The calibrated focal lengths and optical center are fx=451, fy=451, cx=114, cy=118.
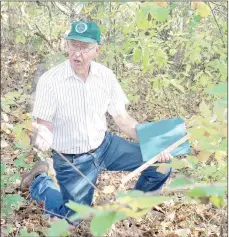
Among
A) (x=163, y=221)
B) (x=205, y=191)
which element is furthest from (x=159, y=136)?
(x=205, y=191)

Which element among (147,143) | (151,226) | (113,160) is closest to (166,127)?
(147,143)

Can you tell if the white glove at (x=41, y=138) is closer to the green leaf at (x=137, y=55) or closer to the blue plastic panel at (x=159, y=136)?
the blue plastic panel at (x=159, y=136)

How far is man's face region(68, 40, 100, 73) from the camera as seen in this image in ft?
9.87

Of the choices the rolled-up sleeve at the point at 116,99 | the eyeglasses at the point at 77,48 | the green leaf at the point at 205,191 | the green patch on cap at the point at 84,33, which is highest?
the green patch on cap at the point at 84,33

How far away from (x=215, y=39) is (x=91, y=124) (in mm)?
1800

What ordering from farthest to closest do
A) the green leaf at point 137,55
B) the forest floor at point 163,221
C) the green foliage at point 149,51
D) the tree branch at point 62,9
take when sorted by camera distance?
the tree branch at point 62,9
the green leaf at point 137,55
the forest floor at point 163,221
the green foliage at point 149,51

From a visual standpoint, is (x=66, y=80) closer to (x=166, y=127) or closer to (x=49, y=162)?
(x=166, y=127)

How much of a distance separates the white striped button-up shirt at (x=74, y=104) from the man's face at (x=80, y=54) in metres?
0.06

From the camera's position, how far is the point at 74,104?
3074mm

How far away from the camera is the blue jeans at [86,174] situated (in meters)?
3.13

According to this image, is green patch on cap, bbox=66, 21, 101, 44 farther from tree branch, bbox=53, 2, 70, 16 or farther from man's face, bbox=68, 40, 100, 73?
tree branch, bbox=53, 2, 70, 16

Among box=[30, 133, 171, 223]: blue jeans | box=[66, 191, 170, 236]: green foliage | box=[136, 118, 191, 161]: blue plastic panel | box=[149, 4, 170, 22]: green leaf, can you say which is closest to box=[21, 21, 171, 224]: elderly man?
box=[30, 133, 171, 223]: blue jeans

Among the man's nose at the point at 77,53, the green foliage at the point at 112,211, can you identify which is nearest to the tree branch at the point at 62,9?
the man's nose at the point at 77,53

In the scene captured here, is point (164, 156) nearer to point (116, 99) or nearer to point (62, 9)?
point (116, 99)
